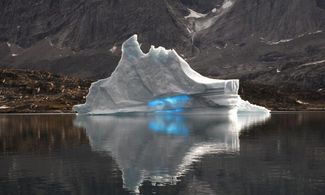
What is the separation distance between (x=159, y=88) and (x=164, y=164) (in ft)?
220

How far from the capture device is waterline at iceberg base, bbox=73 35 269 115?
374 ft

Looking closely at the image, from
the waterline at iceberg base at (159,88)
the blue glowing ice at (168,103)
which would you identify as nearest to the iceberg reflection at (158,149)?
the waterline at iceberg base at (159,88)

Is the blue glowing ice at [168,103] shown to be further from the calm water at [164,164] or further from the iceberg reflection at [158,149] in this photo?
the calm water at [164,164]

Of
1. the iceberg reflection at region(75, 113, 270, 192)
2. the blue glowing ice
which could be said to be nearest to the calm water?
the iceberg reflection at region(75, 113, 270, 192)

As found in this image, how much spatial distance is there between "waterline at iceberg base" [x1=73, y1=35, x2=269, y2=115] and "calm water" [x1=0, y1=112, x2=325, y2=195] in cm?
3755

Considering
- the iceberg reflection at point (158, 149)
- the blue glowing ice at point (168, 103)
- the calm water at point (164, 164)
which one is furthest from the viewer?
the blue glowing ice at point (168, 103)

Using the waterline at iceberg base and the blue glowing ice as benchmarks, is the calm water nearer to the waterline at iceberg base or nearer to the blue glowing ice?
the waterline at iceberg base

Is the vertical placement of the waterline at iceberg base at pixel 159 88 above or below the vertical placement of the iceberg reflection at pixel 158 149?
above

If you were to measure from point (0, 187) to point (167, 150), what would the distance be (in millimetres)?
22710

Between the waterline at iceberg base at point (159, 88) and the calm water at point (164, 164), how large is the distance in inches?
1478

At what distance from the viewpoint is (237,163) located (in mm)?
48438

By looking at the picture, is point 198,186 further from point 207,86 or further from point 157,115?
point 157,115

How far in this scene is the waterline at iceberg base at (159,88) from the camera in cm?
11406

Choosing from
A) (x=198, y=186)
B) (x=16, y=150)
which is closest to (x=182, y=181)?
A: (x=198, y=186)
